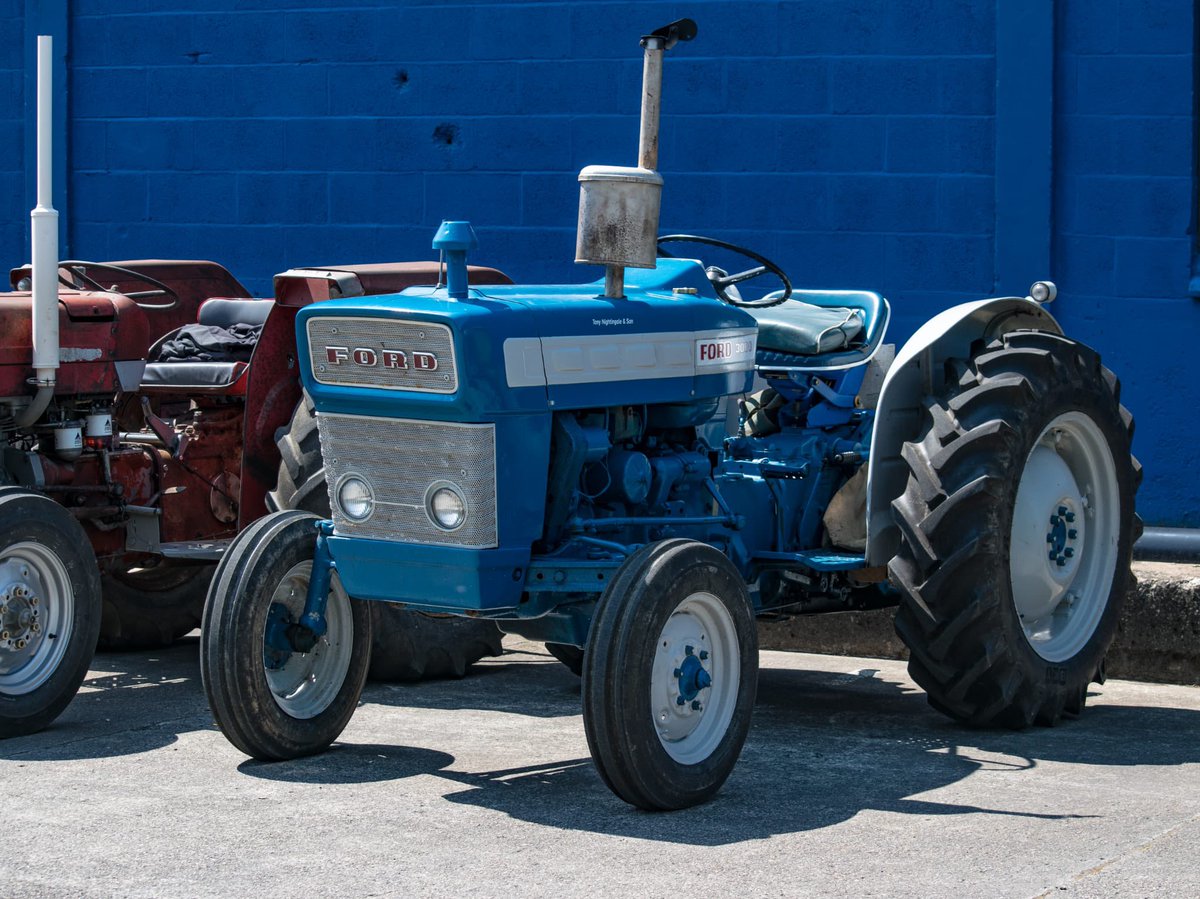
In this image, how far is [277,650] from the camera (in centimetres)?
557

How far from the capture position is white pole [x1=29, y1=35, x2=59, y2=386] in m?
6.35

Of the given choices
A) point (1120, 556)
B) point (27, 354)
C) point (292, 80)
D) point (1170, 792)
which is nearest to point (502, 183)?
point (292, 80)

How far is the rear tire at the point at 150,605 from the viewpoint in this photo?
761 cm

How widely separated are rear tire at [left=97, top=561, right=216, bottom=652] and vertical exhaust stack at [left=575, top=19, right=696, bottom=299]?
9.43 feet

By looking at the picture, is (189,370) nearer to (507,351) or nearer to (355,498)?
(355,498)

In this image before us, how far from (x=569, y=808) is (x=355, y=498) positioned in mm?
1040

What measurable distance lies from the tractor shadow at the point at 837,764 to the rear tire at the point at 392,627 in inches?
42.1

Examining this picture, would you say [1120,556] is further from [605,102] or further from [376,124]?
[376,124]

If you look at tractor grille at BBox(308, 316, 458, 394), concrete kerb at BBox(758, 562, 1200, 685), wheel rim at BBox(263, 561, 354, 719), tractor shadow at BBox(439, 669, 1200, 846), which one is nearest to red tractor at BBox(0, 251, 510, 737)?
wheel rim at BBox(263, 561, 354, 719)

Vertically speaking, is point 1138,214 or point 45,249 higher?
point 1138,214

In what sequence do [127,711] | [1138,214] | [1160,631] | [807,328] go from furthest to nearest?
[1138,214]
[1160,631]
[807,328]
[127,711]

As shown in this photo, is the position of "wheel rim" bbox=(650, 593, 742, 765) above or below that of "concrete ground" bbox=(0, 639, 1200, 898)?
above

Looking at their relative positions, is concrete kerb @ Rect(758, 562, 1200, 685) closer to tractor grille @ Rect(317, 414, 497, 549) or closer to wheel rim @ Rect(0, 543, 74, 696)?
tractor grille @ Rect(317, 414, 497, 549)

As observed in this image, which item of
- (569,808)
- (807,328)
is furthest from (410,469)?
(807,328)
